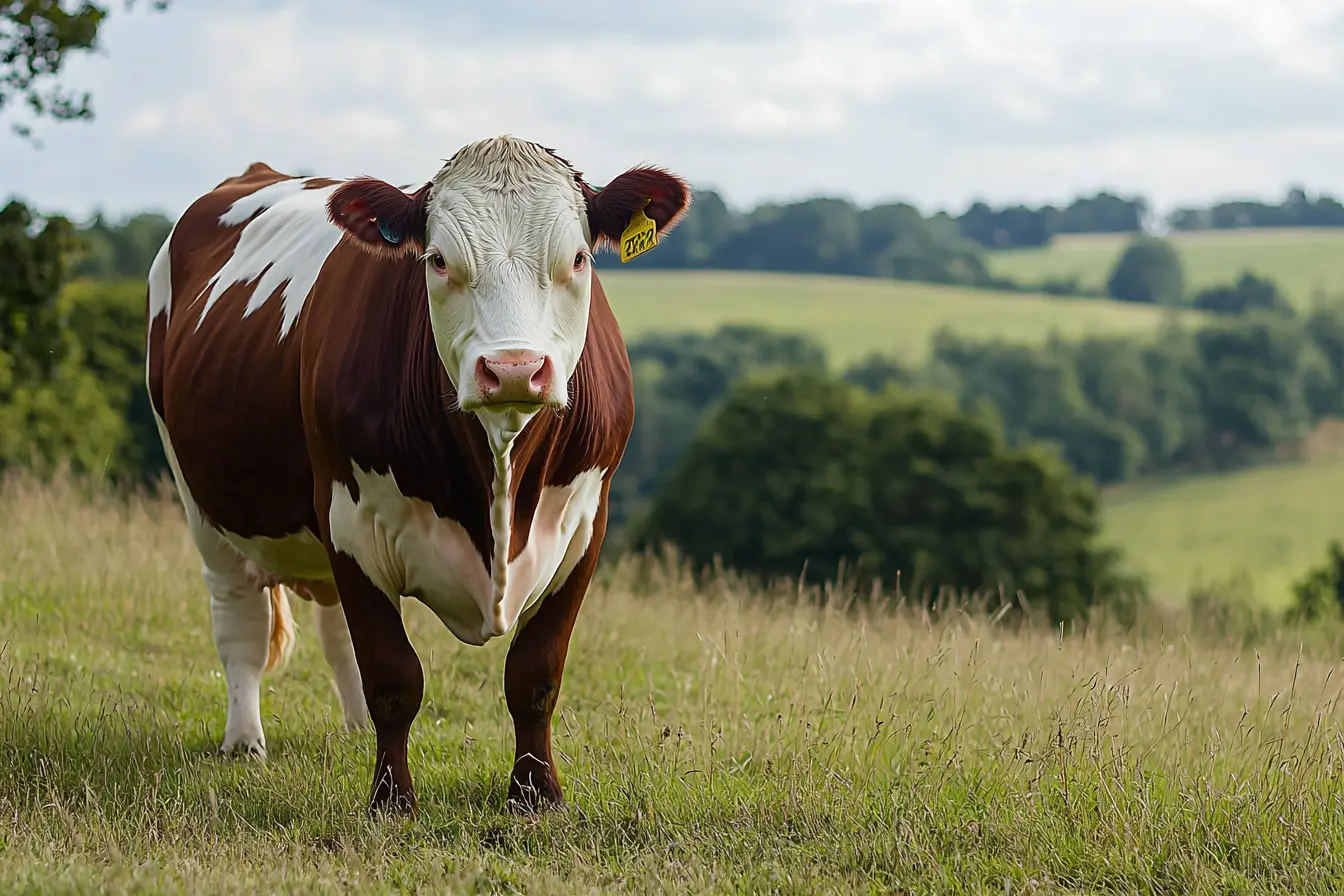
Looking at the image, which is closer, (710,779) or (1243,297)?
(710,779)

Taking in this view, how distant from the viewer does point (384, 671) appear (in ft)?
17.7

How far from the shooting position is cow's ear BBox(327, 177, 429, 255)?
5012mm

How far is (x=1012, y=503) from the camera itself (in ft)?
124

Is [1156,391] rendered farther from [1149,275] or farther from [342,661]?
[342,661]

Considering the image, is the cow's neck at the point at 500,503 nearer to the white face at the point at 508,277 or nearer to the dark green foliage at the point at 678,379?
the white face at the point at 508,277

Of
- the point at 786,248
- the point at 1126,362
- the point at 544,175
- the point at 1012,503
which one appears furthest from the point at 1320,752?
the point at 786,248

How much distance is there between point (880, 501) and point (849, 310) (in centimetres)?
6510

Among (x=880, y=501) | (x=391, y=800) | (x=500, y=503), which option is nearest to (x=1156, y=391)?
(x=880, y=501)

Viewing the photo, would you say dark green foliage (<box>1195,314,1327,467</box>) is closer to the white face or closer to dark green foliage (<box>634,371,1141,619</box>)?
dark green foliage (<box>634,371,1141,619</box>)

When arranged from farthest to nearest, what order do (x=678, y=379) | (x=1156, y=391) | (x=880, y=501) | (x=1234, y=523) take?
(x=1156, y=391) < (x=678, y=379) < (x=1234, y=523) < (x=880, y=501)

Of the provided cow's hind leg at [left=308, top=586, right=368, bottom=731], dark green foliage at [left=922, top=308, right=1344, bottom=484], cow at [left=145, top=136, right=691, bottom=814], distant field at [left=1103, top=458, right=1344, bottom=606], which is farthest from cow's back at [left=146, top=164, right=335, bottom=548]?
dark green foliage at [left=922, top=308, right=1344, bottom=484]

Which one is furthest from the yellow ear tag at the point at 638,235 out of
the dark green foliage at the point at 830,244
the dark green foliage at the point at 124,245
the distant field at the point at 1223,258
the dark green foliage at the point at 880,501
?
the distant field at the point at 1223,258

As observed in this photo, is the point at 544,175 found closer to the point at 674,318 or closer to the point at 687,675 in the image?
the point at 687,675

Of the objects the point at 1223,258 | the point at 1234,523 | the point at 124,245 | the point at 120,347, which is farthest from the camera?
the point at 1223,258
